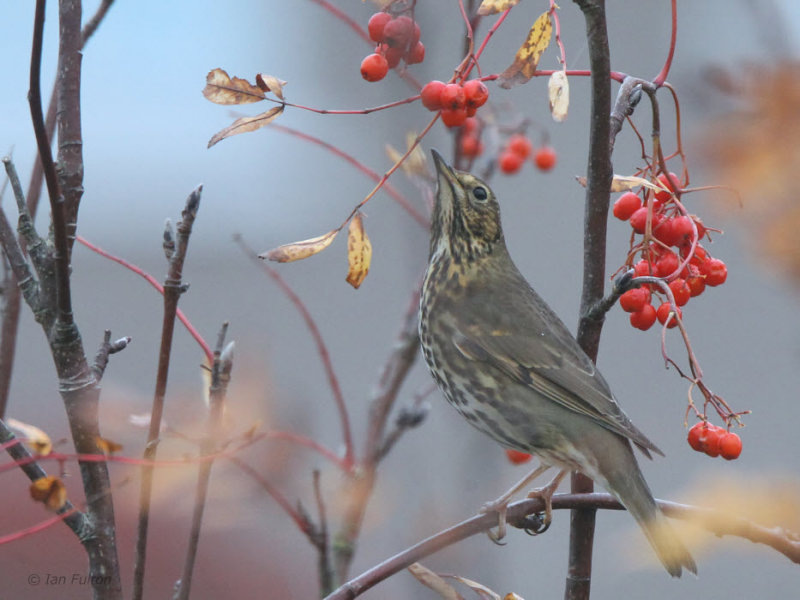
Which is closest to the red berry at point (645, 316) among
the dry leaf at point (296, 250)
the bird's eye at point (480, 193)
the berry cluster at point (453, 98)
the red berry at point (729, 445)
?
the red berry at point (729, 445)

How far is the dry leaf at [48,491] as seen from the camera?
104 cm

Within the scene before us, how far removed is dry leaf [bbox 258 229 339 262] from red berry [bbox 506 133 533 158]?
4.45 feet

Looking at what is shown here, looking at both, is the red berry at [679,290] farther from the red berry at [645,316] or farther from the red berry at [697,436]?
the red berry at [697,436]

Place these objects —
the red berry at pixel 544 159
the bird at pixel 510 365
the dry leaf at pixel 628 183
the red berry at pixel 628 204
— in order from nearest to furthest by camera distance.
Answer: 1. the dry leaf at pixel 628 183
2. the red berry at pixel 628 204
3. the bird at pixel 510 365
4. the red berry at pixel 544 159

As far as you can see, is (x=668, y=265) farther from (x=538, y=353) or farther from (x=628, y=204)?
(x=538, y=353)

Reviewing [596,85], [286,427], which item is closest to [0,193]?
[596,85]

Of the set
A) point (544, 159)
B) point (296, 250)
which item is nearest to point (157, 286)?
point (296, 250)

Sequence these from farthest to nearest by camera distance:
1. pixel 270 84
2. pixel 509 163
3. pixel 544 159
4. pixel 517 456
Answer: pixel 544 159
pixel 509 163
pixel 517 456
pixel 270 84

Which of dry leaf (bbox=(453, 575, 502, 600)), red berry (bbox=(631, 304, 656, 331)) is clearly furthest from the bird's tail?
dry leaf (bbox=(453, 575, 502, 600))

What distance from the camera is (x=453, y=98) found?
148cm

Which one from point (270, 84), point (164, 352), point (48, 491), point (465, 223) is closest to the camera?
point (48, 491)

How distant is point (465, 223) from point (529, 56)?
3.46 feet

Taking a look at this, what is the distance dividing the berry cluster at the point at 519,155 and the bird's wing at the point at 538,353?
40 centimetres

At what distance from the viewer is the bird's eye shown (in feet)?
7.59
